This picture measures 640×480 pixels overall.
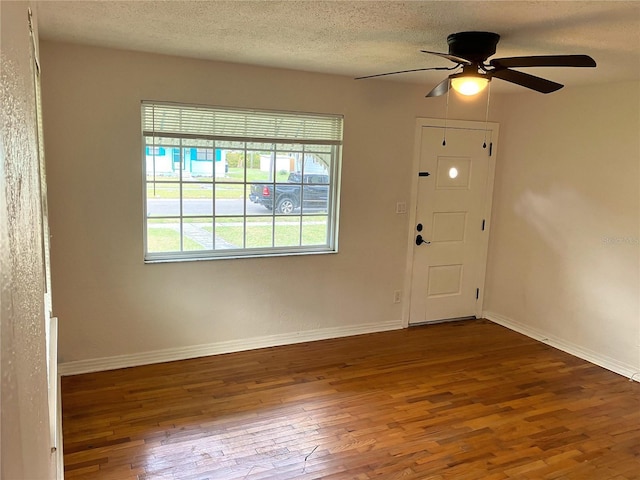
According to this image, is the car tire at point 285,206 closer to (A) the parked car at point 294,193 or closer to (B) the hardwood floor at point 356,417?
(A) the parked car at point 294,193

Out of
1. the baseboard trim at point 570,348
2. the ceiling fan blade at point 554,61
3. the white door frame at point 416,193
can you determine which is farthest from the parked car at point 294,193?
the baseboard trim at point 570,348

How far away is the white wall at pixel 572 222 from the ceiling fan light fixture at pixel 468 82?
1916mm

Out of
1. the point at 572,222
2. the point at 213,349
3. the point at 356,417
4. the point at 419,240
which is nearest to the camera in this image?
the point at 356,417

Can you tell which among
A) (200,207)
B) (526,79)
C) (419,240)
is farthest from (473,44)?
(419,240)

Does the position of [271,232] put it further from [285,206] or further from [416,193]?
[416,193]

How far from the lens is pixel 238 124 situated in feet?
12.7

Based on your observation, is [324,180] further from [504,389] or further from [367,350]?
[504,389]

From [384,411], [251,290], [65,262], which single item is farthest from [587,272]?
[65,262]

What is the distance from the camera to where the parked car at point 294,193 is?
408 centimetres

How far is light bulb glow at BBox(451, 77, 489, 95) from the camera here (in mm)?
2611

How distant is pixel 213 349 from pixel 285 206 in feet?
4.29

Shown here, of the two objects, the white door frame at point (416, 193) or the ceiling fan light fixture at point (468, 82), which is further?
the white door frame at point (416, 193)

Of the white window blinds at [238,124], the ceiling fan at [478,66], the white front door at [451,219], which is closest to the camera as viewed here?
the ceiling fan at [478,66]

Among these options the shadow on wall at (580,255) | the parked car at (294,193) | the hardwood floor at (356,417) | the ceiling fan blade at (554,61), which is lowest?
the hardwood floor at (356,417)
